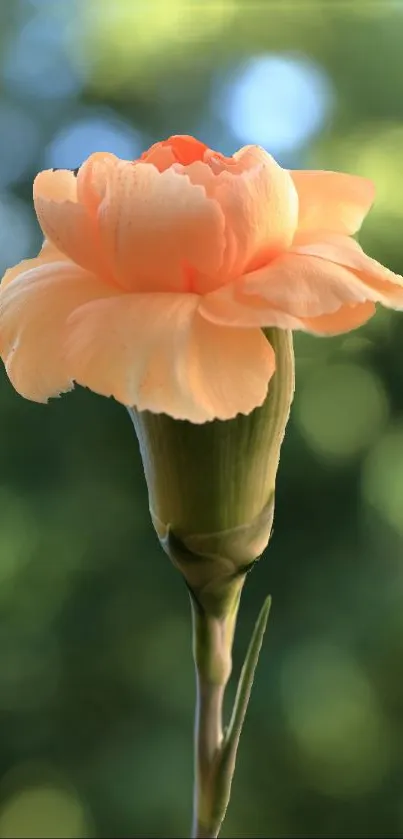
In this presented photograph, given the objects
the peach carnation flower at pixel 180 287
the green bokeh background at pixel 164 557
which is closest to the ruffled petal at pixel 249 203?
the peach carnation flower at pixel 180 287

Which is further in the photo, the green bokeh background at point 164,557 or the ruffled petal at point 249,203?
the green bokeh background at point 164,557

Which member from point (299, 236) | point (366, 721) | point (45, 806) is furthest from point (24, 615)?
point (299, 236)

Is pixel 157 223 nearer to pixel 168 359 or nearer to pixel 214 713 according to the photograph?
pixel 168 359

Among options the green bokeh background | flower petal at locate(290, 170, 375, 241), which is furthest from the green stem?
the green bokeh background

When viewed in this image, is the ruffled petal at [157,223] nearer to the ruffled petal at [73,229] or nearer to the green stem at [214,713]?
the ruffled petal at [73,229]

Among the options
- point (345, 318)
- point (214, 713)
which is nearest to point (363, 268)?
point (345, 318)

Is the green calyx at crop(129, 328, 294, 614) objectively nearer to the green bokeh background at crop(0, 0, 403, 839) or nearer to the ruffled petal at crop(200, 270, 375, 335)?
the ruffled petal at crop(200, 270, 375, 335)
